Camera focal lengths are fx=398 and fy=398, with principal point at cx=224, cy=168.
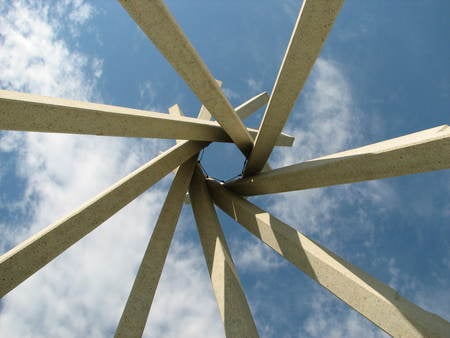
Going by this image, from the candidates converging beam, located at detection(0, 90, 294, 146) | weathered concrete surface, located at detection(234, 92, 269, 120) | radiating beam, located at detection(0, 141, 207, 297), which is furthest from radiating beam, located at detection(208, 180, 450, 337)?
weathered concrete surface, located at detection(234, 92, 269, 120)

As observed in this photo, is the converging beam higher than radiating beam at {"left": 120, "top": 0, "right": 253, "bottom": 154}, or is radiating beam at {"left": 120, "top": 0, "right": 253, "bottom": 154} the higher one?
radiating beam at {"left": 120, "top": 0, "right": 253, "bottom": 154}

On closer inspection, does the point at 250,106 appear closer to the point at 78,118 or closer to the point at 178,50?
the point at 178,50

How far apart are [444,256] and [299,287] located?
22.8 feet

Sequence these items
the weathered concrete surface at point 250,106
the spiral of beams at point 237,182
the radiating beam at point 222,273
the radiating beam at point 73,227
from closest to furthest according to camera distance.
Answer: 1. the spiral of beams at point 237,182
2. the radiating beam at point 73,227
3. the radiating beam at point 222,273
4. the weathered concrete surface at point 250,106

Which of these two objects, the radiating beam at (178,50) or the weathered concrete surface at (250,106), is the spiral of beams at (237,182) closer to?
the radiating beam at (178,50)

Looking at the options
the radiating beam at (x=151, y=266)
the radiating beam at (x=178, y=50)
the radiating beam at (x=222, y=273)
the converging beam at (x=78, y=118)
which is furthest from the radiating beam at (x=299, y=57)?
the radiating beam at (x=151, y=266)

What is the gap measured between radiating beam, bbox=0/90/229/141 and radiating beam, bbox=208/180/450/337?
8.09 ft

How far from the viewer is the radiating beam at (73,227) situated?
613cm

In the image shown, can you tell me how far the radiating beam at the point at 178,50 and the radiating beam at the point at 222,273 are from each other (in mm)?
2404

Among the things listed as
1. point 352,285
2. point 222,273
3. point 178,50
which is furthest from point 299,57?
point 222,273

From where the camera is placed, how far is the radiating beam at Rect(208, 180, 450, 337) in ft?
16.2

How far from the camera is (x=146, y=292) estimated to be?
7195 mm

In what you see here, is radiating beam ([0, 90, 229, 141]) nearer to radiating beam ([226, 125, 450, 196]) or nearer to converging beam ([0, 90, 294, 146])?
converging beam ([0, 90, 294, 146])

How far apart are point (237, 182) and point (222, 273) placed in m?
2.63
